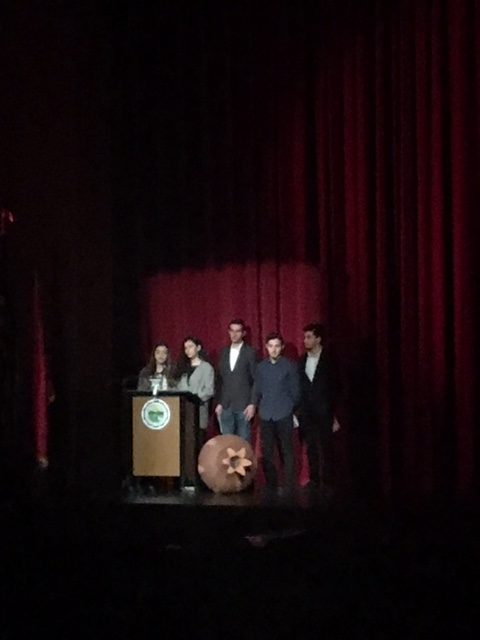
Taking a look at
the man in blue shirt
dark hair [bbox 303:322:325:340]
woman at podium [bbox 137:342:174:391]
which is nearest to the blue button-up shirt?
the man in blue shirt

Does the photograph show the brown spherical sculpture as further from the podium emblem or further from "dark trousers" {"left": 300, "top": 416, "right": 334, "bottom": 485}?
"dark trousers" {"left": 300, "top": 416, "right": 334, "bottom": 485}

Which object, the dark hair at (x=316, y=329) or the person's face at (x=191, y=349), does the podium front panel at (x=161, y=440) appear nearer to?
the person's face at (x=191, y=349)

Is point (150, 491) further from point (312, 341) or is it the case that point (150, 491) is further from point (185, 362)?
point (312, 341)

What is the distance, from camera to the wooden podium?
20.0ft

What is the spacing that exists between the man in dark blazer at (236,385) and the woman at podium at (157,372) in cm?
34

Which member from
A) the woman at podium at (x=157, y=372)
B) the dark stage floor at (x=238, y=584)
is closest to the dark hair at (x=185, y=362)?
the woman at podium at (x=157, y=372)

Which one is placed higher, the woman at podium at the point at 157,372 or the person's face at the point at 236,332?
the person's face at the point at 236,332

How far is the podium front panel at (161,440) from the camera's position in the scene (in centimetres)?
609

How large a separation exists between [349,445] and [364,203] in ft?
4.94

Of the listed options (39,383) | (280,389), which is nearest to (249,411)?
(280,389)

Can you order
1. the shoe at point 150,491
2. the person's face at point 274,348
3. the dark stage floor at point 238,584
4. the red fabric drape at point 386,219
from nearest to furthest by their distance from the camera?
the dark stage floor at point 238,584 → the shoe at point 150,491 → the red fabric drape at point 386,219 → the person's face at point 274,348

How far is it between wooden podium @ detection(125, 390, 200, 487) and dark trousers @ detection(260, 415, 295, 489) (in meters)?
0.51

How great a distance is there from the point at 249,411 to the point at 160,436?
26.4 inches

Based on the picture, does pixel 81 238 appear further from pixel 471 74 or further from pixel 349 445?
pixel 471 74
